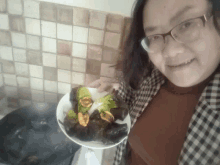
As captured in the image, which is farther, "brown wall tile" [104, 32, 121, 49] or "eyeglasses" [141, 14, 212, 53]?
"brown wall tile" [104, 32, 121, 49]

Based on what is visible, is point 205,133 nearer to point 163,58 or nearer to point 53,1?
point 163,58

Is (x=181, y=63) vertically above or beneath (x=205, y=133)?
above

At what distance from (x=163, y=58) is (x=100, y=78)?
0.44 m

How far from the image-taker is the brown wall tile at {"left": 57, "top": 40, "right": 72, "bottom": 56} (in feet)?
2.55

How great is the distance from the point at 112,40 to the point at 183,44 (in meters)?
0.39

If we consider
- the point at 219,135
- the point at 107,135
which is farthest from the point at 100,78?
the point at 219,135

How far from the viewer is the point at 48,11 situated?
70cm

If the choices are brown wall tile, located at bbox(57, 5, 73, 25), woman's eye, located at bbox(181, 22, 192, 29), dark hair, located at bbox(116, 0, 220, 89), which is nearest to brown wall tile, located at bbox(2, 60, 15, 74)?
brown wall tile, located at bbox(57, 5, 73, 25)

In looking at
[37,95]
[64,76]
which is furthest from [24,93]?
[64,76]

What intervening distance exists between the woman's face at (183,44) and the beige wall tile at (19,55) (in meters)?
0.69

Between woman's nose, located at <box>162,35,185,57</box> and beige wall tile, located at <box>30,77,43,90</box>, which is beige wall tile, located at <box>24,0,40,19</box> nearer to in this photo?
beige wall tile, located at <box>30,77,43,90</box>

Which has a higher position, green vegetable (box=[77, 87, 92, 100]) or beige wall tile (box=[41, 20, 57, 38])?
beige wall tile (box=[41, 20, 57, 38])

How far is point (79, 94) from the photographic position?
0.62 m

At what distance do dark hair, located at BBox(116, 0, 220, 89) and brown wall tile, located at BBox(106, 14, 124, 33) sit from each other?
0.09 meters
